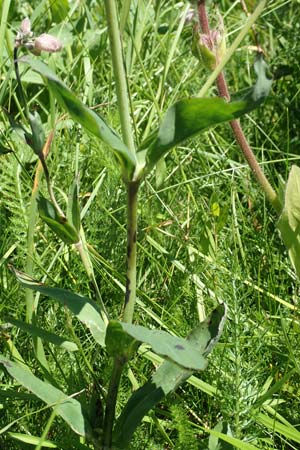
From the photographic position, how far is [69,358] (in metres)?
1.33

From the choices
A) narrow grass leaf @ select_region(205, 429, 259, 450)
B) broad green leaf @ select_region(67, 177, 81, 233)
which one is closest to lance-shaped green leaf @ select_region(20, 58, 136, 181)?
broad green leaf @ select_region(67, 177, 81, 233)

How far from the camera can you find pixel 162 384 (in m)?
1.14

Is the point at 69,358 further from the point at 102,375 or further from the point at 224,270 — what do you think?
the point at 224,270

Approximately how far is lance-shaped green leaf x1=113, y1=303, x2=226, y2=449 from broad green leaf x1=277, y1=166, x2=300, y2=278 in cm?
34

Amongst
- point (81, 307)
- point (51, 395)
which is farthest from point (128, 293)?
point (51, 395)

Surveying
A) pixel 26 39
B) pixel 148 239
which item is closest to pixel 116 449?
pixel 148 239

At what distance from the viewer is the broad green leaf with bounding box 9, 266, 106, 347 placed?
43.9 inches

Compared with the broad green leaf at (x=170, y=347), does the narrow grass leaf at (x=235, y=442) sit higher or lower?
lower

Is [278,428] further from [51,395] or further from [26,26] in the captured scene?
[26,26]

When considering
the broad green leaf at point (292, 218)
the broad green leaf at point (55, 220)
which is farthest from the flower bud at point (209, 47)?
the broad green leaf at point (55, 220)

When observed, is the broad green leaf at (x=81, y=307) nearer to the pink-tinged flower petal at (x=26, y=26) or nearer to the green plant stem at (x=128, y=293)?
the green plant stem at (x=128, y=293)

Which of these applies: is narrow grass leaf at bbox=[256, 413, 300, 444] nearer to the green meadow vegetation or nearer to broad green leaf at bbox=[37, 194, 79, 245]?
the green meadow vegetation

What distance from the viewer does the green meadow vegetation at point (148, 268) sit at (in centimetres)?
108

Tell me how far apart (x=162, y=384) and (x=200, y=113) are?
0.40m
